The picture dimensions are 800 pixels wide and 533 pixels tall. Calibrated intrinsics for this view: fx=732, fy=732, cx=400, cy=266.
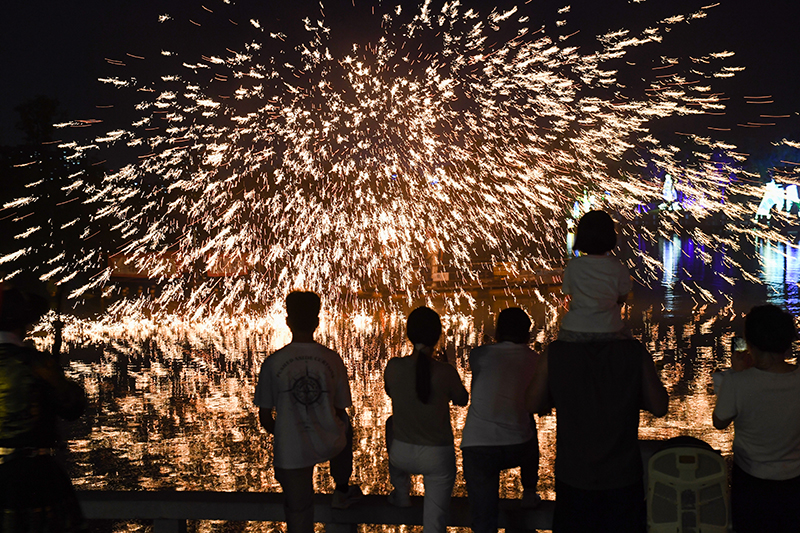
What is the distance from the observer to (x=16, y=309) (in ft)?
Result: 10.8

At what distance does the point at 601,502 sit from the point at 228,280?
35343 mm

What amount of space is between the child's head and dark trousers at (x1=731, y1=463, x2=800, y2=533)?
3.90 feet

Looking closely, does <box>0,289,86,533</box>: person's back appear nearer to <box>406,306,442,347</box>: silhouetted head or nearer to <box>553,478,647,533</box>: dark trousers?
<box>406,306,442,347</box>: silhouetted head

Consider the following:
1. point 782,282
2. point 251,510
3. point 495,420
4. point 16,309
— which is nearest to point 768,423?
point 495,420

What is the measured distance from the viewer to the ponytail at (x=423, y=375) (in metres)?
3.66

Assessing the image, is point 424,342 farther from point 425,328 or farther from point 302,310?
point 302,310

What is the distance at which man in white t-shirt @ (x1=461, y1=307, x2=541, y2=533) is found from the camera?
358cm

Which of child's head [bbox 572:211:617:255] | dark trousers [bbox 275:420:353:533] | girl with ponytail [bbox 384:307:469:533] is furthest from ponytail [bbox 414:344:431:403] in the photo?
child's head [bbox 572:211:617:255]

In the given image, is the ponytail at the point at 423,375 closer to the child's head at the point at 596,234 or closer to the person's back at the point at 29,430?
the child's head at the point at 596,234

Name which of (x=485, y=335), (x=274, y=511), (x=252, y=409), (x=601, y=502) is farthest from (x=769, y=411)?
(x=485, y=335)

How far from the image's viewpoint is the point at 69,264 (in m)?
27.2

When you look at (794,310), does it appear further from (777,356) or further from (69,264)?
(69,264)

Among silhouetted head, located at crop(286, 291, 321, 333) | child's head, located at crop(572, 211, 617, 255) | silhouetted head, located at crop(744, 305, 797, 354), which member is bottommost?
silhouetted head, located at crop(744, 305, 797, 354)

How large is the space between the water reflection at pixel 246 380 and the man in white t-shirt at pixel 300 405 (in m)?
1.79
